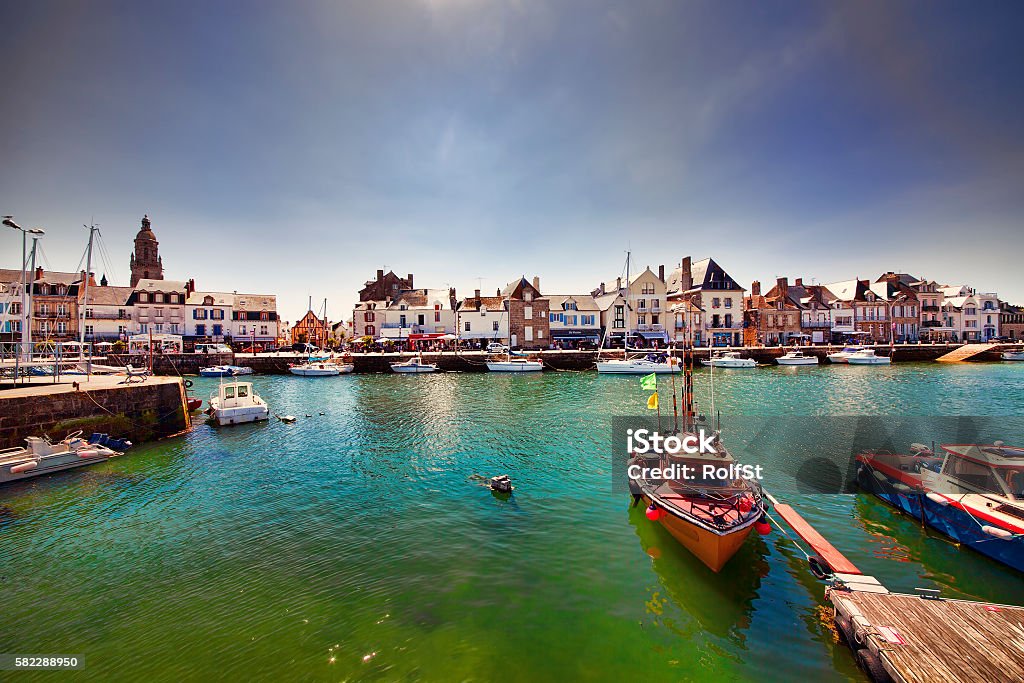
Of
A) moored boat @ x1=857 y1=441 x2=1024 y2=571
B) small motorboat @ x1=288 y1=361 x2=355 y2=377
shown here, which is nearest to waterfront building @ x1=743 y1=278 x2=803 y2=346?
moored boat @ x1=857 y1=441 x2=1024 y2=571

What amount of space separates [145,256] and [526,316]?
8421cm

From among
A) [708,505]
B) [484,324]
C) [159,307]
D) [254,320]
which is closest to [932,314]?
[484,324]

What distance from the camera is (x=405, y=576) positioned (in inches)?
426

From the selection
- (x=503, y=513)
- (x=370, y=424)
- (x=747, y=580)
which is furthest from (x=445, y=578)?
(x=370, y=424)

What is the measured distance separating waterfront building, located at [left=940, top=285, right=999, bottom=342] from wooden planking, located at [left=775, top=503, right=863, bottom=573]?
10374 centimetres

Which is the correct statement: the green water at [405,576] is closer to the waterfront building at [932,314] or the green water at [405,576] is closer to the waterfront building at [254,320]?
the waterfront building at [254,320]

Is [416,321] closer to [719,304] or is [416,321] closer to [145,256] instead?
[719,304]

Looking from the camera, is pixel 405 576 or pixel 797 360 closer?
pixel 405 576

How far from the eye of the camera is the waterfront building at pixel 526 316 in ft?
235

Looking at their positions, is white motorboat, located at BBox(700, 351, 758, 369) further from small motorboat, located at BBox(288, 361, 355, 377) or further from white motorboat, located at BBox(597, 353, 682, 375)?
small motorboat, located at BBox(288, 361, 355, 377)

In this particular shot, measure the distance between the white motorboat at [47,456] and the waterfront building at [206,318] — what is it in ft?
193

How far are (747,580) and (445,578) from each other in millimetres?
7688

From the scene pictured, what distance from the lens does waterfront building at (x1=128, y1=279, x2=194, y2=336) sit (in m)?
67.7

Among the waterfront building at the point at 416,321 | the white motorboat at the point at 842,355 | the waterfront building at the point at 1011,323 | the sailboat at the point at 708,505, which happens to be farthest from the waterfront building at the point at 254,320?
the waterfront building at the point at 1011,323
